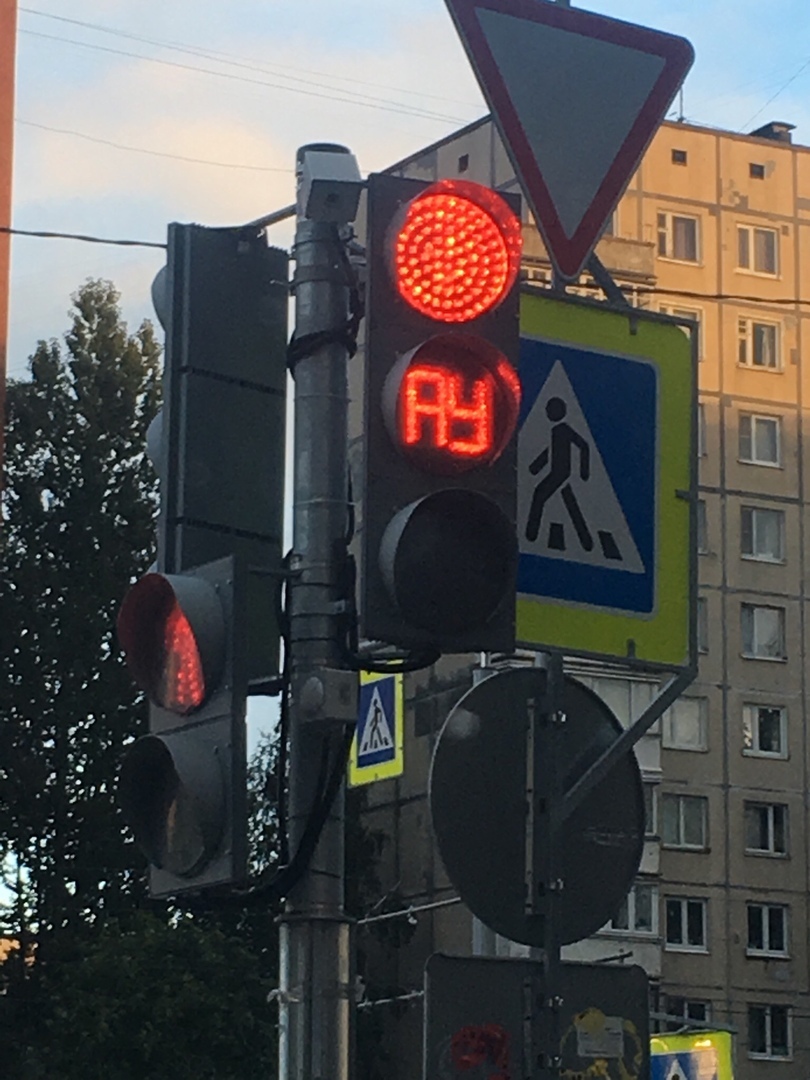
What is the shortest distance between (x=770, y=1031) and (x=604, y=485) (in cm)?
4834

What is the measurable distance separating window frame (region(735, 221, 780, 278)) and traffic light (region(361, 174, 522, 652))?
5308cm

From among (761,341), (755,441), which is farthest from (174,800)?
(761,341)

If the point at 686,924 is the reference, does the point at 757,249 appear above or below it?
above

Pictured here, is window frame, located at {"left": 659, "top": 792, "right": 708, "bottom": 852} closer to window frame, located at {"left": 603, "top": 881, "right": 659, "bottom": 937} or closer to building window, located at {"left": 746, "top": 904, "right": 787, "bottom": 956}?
window frame, located at {"left": 603, "top": 881, "right": 659, "bottom": 937}

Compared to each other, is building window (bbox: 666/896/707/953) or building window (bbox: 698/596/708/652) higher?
building window (bbox: 698/596/708/652)

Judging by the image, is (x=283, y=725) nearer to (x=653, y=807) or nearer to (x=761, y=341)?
(x=653, y=807)

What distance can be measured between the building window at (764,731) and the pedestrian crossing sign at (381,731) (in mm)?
33130

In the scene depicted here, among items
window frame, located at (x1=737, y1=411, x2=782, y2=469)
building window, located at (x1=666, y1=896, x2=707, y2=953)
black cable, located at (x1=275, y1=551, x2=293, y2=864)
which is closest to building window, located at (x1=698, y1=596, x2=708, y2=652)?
window frame, located at (x1=737, y1=411, x2=782, y2=469)

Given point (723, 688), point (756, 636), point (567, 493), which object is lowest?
point (567, 493)

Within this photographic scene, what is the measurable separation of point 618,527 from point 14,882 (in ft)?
132

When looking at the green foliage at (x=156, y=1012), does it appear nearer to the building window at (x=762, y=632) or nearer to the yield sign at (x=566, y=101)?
the building window at (x=762, y=632)

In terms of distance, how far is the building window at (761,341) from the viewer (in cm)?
5703

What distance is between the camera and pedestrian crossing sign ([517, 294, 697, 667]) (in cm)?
A: 554

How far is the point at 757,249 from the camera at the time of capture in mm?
57688
